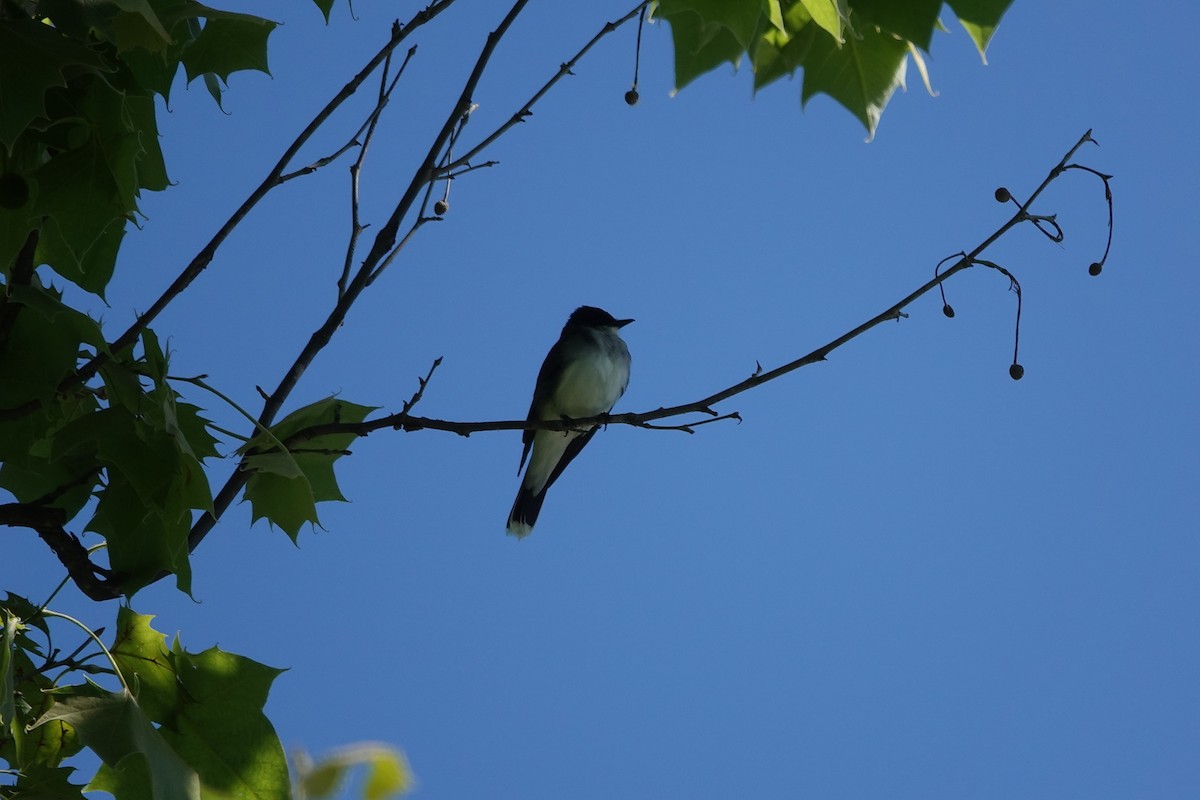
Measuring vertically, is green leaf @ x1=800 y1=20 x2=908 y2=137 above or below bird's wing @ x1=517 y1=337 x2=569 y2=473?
below

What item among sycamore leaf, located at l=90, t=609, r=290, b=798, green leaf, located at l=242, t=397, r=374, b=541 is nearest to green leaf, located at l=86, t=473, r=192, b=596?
sycamore leaf, located at l=90, t=609, r=290, b=798

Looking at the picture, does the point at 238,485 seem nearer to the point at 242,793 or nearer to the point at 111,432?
the point at 111,432

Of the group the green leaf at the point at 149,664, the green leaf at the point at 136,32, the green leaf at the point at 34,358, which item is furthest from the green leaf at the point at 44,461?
the green leaf at the point at 136,32

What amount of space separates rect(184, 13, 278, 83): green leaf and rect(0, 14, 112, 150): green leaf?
0.55 meters

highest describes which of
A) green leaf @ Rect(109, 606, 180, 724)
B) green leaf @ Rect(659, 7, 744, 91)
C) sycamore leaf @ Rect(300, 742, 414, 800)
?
green leaf @ Rect(659, 7, 744, 91)

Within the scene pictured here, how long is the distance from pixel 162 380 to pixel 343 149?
4.12 feet

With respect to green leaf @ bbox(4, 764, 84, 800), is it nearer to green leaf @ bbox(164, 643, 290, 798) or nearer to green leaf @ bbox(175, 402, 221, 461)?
green leaf @ bbox(164, 643, 290, 798)

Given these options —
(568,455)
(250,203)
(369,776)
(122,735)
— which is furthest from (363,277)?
(568,455)

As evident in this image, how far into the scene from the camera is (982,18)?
65.1 inches

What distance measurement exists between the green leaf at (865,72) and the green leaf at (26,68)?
4.07 ft

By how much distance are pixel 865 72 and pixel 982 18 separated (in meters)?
0.41

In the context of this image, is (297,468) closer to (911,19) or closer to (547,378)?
(911,19)

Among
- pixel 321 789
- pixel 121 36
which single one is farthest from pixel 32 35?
pixel 321 789

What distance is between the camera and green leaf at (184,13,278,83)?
7.99ft
